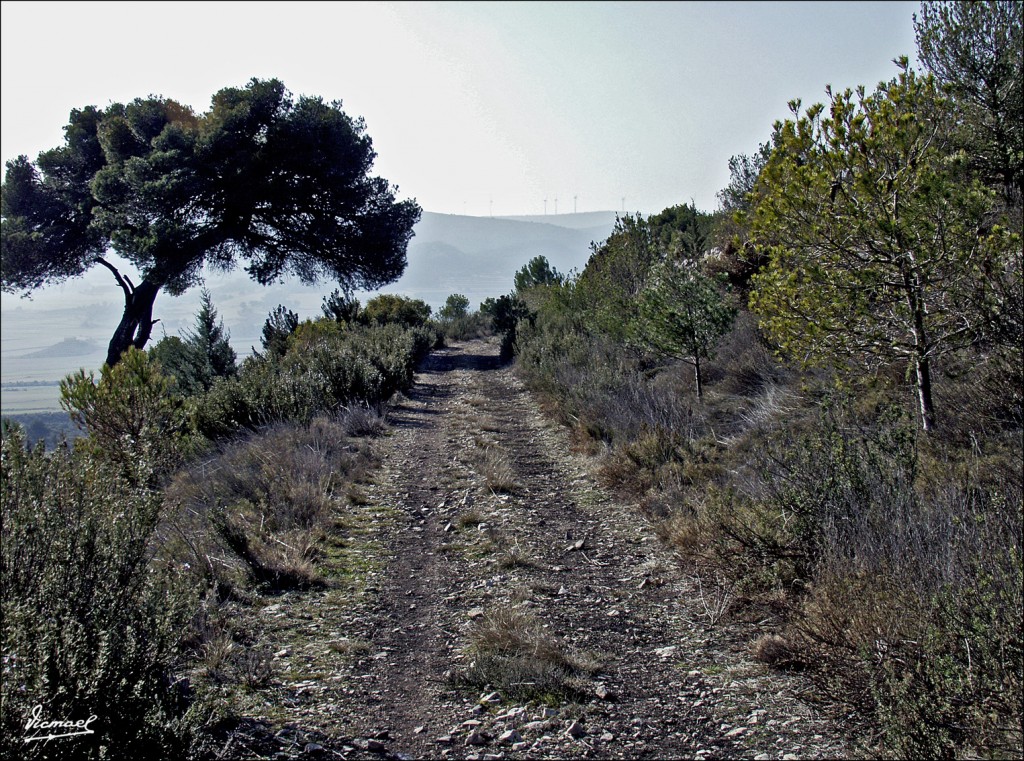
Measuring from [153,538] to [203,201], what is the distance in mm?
19374

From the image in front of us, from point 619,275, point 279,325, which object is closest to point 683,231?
point 619,275

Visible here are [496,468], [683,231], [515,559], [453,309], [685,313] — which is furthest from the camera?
[453,309]

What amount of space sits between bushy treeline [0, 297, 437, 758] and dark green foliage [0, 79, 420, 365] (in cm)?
1209

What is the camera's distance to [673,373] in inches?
496

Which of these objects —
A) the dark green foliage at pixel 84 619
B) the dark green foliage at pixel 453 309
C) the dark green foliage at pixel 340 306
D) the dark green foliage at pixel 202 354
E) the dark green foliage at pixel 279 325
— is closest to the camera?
the dark green foliage at pixel 84 619

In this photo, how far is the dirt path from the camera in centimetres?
319

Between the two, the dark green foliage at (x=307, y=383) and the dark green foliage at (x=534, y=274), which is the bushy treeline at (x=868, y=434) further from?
the dark green foliage at (x=534, y=274)

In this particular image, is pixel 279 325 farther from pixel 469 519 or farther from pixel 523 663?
pixel 523 663

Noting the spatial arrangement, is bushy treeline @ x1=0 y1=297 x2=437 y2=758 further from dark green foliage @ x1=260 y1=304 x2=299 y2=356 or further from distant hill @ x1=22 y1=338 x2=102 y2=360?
dark green foliage @ x1=260 y1=304 x2=299 y2=356

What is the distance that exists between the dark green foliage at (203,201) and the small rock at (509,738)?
2053cm

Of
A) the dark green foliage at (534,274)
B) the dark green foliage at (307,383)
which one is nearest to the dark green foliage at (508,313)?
the dark green foliage at (534,274)

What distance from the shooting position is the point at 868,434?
5242mm

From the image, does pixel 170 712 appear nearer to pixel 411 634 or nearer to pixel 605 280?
pixel 411 634

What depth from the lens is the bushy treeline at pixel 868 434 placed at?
3.00m
